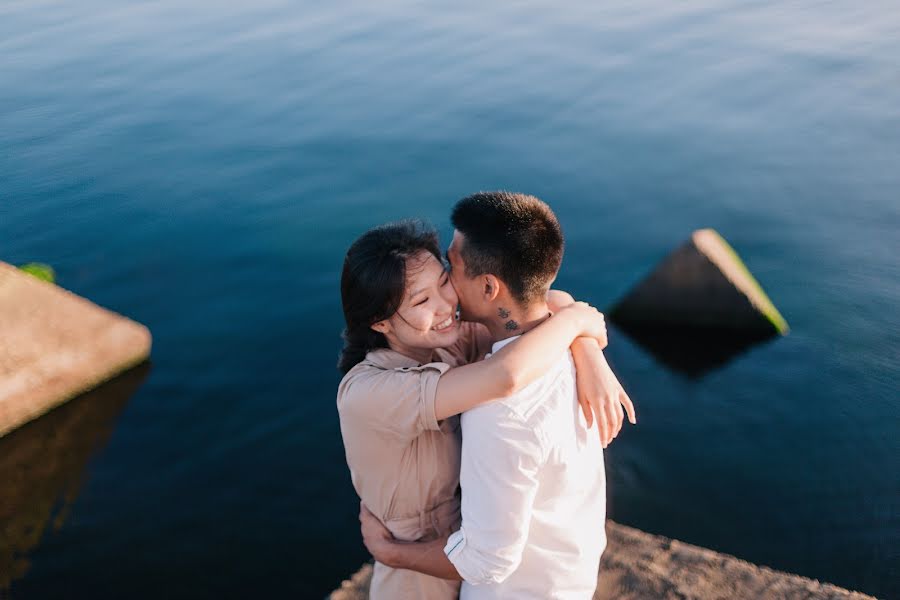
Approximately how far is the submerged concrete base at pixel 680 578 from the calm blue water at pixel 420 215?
7.20ft

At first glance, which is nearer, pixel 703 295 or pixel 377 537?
pixel 377 537

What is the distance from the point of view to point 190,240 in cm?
1117

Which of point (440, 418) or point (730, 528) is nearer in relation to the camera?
point (440, 418)

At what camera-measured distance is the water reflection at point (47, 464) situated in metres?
6.42

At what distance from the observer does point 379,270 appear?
2.64 m

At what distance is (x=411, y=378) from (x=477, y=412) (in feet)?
0.91

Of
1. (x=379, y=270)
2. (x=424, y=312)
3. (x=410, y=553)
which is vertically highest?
(x=379, y=270)

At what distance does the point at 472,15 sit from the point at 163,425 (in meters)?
17.6

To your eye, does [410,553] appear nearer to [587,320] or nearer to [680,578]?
[587,320]

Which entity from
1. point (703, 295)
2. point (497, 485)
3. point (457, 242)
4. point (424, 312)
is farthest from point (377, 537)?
point (703, 295)

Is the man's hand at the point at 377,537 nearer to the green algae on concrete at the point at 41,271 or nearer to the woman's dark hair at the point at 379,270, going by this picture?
the woman's dark hair at the point at 379,270

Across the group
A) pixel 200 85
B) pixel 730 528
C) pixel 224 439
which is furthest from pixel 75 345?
pixel 200 85

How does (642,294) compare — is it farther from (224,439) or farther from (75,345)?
(75,345)

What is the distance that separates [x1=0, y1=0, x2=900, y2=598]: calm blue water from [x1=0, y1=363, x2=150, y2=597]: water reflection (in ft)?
0.33
